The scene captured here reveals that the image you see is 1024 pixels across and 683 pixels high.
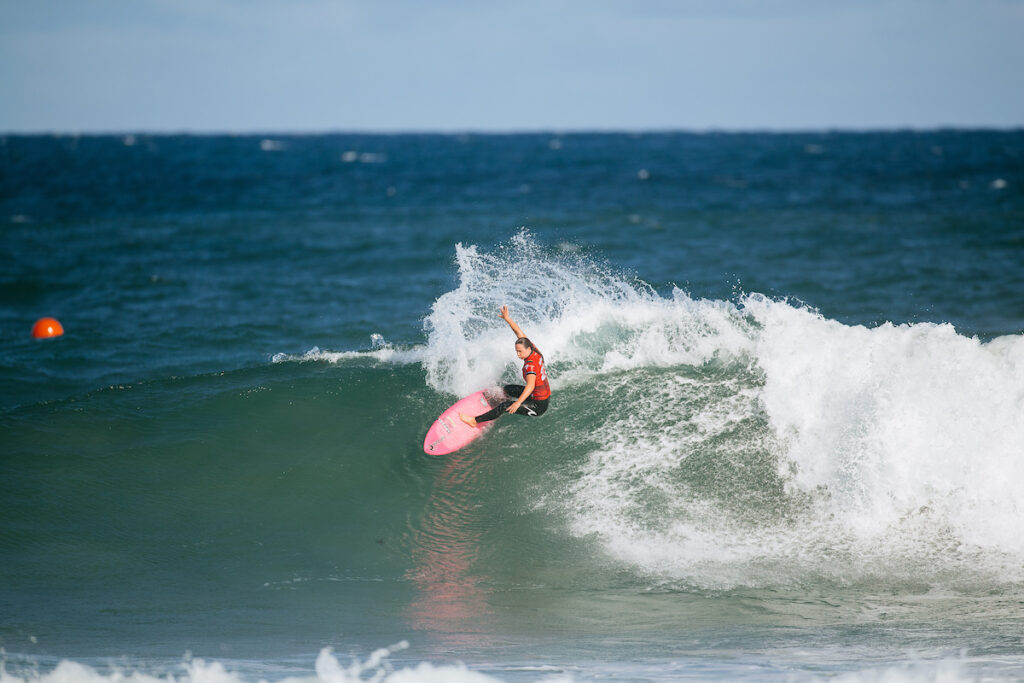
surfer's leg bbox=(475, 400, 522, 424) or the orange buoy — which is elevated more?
the orange buoy

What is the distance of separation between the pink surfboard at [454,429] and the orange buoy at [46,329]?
989cm

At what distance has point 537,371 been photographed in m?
9.53

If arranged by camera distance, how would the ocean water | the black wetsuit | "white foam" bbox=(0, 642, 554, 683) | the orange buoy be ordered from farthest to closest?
the orange buoy → the black wetsuit → the ocean water → "white foam" bbox=(0, 642, 554, 683)

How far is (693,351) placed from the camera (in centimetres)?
1152

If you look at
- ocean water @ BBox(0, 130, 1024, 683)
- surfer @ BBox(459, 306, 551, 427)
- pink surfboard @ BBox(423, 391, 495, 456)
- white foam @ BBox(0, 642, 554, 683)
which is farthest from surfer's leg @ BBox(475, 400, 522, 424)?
white foam @ BBox(0, 642, 554, 683)

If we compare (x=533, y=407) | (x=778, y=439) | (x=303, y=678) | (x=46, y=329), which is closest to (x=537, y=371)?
(x=533, y=407)

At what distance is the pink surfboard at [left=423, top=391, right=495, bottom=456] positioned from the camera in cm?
998

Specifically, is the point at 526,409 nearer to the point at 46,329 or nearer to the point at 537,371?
the point at 537,371

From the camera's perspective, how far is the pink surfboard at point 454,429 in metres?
9.98

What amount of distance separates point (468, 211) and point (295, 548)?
2594 centimetres

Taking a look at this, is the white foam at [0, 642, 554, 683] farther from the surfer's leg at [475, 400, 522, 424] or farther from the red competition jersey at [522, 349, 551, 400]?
the red competition jersey at [522, 349, 551, 400]

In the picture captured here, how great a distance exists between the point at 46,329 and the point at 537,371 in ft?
37.4

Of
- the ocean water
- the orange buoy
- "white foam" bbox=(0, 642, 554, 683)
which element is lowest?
"white foam" bbox=(0, 642, 554, 683)

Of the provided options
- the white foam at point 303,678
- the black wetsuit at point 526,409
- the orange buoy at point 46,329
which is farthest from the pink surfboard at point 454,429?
the orange buoy at point 46,329
